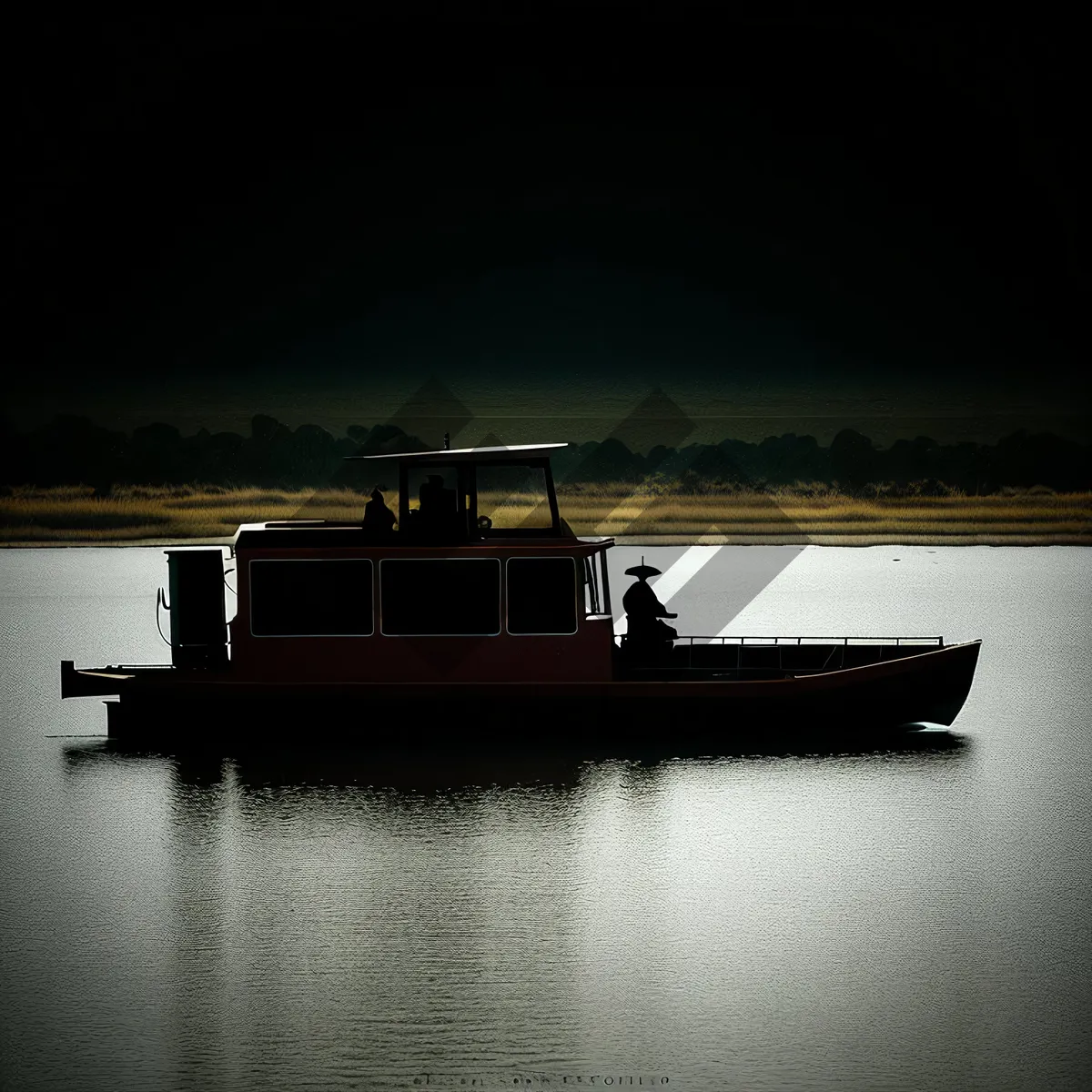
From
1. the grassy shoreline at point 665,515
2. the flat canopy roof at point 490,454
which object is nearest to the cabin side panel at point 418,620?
the flat canopy roof at point 490,454

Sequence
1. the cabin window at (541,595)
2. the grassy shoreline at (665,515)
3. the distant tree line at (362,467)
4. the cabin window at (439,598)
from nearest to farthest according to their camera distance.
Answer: the cabin window at (541,595), the cabin window at (439,598), the grassy shoreline at (665,515), the distant tree line at (362,467)

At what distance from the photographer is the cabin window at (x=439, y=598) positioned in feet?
46.1

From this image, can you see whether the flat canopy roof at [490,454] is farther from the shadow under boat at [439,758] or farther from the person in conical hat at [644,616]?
the shadow under boat at [439,758]

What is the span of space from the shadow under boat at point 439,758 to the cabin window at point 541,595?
1.26 metres

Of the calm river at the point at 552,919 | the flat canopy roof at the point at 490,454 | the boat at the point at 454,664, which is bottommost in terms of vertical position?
the calm river at the point at 552,919

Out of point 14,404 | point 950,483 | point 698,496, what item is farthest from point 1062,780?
point 14,404

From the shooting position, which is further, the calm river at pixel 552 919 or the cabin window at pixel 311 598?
the cabin window at pixel 311 598

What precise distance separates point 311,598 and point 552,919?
6179mm

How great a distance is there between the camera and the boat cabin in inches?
552

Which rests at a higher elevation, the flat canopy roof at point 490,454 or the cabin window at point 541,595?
the flat canopy roof at point 490,454

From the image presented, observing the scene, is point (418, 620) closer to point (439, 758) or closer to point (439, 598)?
point (439, 598)

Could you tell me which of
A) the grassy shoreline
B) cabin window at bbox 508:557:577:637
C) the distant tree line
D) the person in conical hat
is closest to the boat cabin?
cabin window at bbox 508:557:577:637

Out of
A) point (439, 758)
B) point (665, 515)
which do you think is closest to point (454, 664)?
point (439, 758)

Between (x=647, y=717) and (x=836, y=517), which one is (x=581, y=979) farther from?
(x=836, y=517)
